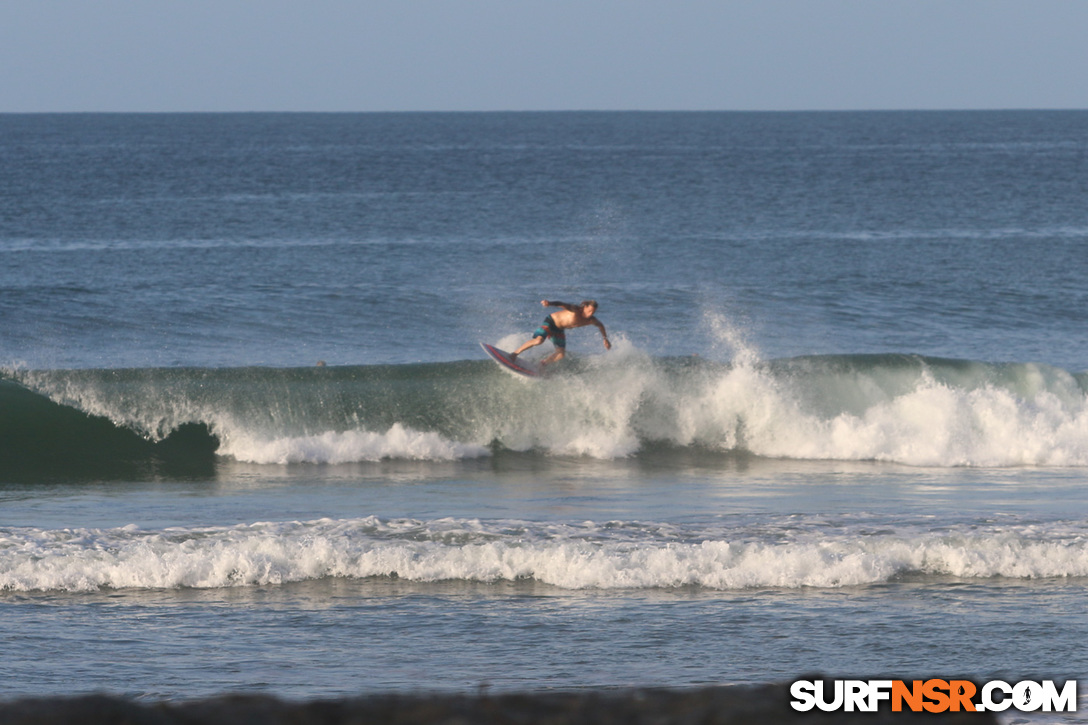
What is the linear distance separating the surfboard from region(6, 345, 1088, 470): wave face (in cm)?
29

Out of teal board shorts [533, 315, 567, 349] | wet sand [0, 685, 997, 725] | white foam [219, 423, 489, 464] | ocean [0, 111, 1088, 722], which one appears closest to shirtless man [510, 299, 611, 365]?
teal board shorts [533, 315, 567, 349]

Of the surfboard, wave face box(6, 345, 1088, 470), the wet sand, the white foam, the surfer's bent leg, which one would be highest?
the surfer's bent leg

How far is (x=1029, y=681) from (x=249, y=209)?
47293 millimetres

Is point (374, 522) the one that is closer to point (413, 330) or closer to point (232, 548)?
point (232, 548)

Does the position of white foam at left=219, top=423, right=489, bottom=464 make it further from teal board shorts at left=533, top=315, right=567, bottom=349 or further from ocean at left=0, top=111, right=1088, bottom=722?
teal board shorts at left=533, top=315, right=567, bottom=349

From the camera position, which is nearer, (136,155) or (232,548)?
(232,548)

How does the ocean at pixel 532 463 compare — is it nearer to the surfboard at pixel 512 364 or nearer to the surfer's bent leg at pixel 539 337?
the surfboard at pixel 512 364

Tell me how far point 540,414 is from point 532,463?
1427 mm

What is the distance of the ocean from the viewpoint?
9070 millimetres

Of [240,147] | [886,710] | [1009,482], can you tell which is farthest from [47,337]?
[240,147]

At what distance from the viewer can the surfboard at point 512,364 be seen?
18484 mm

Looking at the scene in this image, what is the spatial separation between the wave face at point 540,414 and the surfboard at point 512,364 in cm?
29

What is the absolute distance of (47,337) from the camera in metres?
24.2

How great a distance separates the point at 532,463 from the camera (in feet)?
56.9
